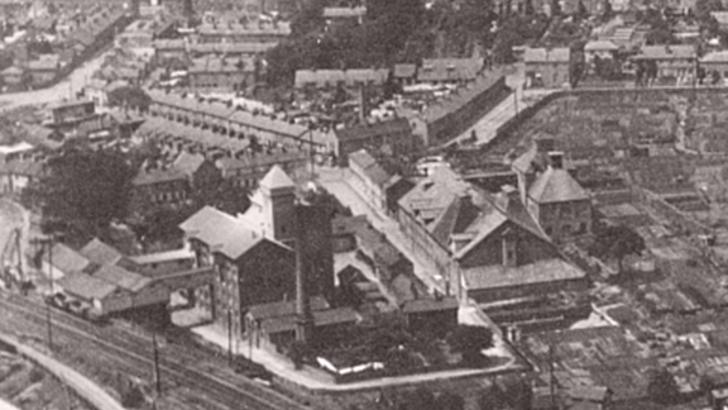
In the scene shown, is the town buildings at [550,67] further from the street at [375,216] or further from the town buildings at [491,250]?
the town buildings at [491,250]

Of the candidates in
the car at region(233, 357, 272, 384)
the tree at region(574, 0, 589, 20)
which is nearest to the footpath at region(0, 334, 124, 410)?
the car at region(233, 357, 272, 384)

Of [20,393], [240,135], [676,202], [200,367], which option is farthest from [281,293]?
[240,135]

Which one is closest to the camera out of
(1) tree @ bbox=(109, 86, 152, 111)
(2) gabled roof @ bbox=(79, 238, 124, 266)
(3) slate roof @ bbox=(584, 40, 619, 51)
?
(2) gabled roof @ bbox=(79, 238, 124, 266)

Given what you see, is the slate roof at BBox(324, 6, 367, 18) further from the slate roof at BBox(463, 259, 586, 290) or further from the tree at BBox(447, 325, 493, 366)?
the tree at BBox(447, 325, 493, 366)

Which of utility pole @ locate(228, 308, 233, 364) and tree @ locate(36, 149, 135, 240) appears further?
tree @ locate(36, 149, 135, 240)

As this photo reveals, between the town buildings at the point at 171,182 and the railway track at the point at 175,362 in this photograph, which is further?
the town buildings at the point at 171,182

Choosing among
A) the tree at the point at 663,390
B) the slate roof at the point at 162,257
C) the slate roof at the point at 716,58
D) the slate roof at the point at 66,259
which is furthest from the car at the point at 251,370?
the slate roof at the point at 716,58
